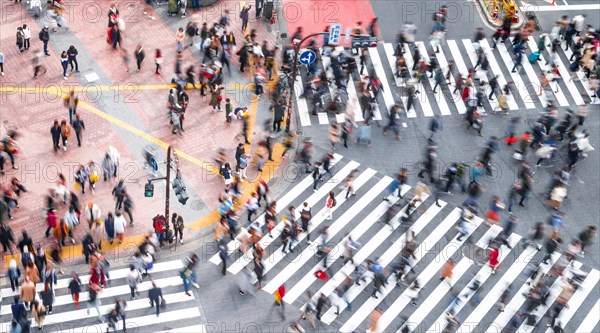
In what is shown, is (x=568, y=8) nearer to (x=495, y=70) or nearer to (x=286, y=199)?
(x=495, y=70)

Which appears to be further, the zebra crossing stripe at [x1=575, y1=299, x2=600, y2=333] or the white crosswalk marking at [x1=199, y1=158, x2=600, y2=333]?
the zebra crossing stripe at [x1=575, y1=299, x2=600, y2=333]

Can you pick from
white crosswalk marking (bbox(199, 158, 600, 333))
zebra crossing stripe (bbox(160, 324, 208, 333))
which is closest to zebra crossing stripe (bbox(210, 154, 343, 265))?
white crosswalk marking (bbox(199, 158, 600, 333))

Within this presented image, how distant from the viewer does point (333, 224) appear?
144 feet

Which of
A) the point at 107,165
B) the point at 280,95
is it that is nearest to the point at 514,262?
the point at 280,95

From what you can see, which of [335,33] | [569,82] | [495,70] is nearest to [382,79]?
[335,33]

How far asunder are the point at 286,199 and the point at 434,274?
754 cm

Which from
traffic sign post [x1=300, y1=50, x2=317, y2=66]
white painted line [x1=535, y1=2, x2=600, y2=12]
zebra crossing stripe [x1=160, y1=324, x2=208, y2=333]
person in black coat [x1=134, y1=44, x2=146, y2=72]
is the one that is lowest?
zebra crossing stripe [x1=160, y1=324, x2=208, y2=333]

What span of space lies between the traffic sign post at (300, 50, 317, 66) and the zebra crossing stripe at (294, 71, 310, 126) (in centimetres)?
292

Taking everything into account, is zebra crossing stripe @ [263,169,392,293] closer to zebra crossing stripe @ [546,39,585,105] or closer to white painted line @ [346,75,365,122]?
white painted line @ [346,75,365,122]

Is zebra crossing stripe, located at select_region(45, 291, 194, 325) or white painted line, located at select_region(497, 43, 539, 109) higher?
white painted line, located at select_region(497, 43, 539, 109)

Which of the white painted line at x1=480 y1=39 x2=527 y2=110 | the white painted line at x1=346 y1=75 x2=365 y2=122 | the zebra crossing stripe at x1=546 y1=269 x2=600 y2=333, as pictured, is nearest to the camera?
the zebra crossing stripe at x1=546 y1=269 x2=600 y2=333

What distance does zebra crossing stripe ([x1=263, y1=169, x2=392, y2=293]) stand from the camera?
4150cm

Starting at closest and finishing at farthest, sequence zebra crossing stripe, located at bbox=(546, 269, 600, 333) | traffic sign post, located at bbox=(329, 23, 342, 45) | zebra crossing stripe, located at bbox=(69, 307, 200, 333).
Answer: zebra crossing stripe, located at bbox=(69, 307, 200, 333), zebra crossing stripe, located at bbox=(546, 269, 600, 333), traffic sign post, located at bbox=(329, 23, 342, 45)

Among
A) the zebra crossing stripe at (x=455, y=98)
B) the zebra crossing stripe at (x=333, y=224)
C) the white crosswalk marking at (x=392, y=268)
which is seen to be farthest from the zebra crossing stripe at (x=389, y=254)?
the zebra crossing stripe at (x=455, y=98)
